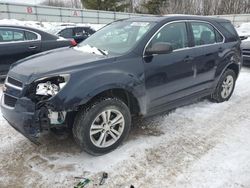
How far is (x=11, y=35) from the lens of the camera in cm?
730

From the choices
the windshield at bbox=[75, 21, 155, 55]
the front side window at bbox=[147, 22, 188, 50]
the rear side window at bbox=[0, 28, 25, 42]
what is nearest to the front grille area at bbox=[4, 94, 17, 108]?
the windshield at bbox=[75, 21, 155, 55]

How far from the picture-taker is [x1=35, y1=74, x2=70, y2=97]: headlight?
10.8 ft

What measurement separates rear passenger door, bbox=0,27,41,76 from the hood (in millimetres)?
3383

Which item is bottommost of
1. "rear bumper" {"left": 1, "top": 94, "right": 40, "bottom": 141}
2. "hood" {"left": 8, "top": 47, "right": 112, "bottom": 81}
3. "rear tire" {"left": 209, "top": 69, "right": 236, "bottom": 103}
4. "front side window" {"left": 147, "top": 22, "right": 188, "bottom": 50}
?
"rear tire" {"left": 209, "top": 69, "right": 236, "bottom": 103}

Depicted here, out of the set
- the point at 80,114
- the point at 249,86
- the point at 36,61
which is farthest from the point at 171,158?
the point at 249,86

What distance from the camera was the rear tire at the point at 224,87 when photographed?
5.59m

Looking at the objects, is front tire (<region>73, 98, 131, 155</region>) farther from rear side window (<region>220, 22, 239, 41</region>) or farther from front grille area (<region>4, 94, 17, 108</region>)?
rear side window (<region>220, 22, 239, 41</region>)

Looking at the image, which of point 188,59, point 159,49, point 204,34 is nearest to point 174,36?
point 188,59

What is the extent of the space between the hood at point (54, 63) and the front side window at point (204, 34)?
1875mm

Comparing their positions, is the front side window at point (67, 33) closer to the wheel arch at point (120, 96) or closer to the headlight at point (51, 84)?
the wheel arch at point (120, 96)

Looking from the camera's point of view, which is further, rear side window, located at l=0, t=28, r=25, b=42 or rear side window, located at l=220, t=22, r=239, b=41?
rear side window, located at l=0, t=28, r=25, b=42

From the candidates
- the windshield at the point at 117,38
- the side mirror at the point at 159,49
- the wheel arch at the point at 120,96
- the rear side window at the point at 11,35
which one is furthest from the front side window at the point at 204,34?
the rear side window at the point at 11,35

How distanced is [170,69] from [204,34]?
131 cm

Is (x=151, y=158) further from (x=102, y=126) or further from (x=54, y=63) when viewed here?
(x=54, y=63)
